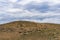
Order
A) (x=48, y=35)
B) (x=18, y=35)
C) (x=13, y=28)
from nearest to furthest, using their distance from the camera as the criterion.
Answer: (x=48, y=35) < (x=18, y=35) < (x=13, y=28)

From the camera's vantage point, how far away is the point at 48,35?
1340 inches

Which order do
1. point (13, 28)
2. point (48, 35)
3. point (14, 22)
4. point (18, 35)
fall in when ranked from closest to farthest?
1. point (48, 35)
2. point (18, 35)
3. point (13, 28)
4. point (14, 22)

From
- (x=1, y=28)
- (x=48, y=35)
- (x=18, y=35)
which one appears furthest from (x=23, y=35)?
(x=1, y=28)

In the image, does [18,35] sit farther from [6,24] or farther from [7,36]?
[6,24]

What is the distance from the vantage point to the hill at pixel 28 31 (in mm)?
33969

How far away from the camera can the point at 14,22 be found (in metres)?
43.5

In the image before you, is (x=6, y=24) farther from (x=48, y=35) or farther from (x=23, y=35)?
(x=48, y=35)

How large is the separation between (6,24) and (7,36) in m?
7.88

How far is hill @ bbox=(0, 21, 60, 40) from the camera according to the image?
34.0 meters

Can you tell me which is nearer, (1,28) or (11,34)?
(11,34)

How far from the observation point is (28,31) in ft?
125

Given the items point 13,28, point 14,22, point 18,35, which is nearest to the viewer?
→ point 18,35

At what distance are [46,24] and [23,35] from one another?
795 centimetres

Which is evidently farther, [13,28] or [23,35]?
[13,28]
